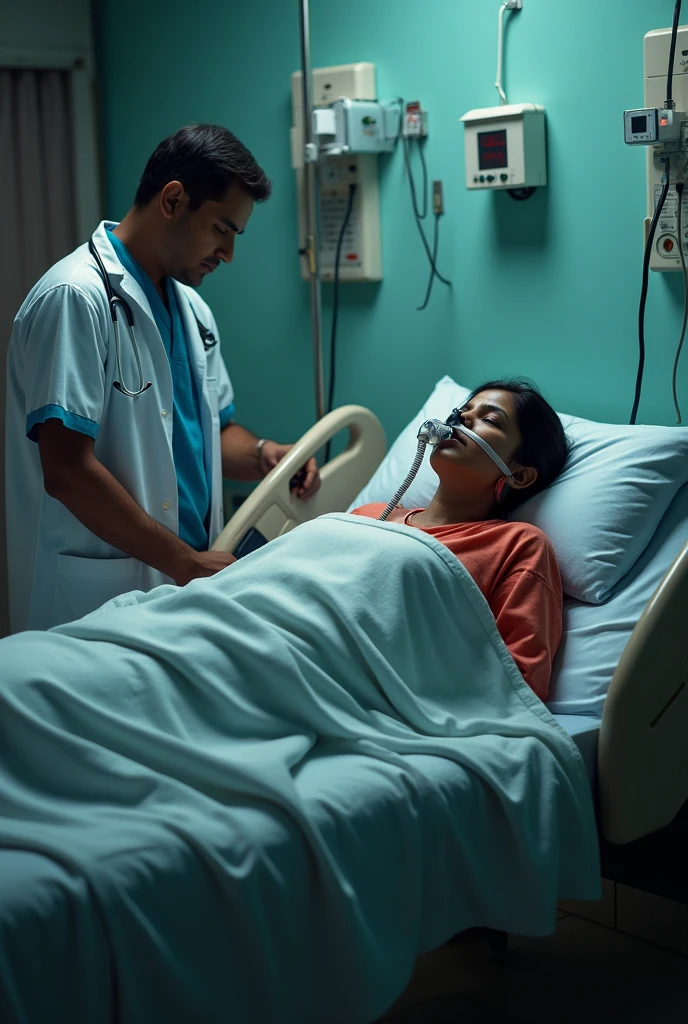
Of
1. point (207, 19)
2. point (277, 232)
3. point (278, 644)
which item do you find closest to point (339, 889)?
point (278, 644)

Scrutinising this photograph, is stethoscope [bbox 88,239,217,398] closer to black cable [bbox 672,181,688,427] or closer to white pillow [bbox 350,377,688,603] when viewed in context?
white pillow [bbox 350,377,688,603]

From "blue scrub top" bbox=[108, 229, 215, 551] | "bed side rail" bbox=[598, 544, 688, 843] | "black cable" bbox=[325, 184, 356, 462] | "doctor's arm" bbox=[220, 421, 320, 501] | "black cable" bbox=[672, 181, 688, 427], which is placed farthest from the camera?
"black cable" bbox=[325, 184, 356, 462]

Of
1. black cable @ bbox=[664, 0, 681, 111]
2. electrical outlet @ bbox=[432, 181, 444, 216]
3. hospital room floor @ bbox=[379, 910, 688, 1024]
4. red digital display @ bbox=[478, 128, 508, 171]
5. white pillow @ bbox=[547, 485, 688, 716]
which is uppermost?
black cable @ bbox=[664, 0, 681, 111]

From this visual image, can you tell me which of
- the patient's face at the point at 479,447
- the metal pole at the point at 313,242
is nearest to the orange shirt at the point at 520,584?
the patient's face at the point at 479,447

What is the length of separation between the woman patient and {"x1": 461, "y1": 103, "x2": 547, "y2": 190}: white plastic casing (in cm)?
55

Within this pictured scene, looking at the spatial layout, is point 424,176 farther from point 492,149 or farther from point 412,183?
point 492,149

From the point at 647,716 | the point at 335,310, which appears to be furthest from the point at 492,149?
the point at 647,716

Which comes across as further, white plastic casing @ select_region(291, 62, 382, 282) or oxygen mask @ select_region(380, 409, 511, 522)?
white plastic casing @ select_region(291, 62, 382, 282)

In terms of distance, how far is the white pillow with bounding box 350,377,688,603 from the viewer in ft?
7.30

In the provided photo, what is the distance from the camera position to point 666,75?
2.38 meters

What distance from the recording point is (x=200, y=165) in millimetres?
2523

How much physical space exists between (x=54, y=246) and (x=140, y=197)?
1375mm

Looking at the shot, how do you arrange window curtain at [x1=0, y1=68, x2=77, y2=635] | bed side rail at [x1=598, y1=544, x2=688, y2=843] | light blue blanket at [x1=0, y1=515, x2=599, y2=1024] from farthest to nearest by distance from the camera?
1. window curtain at [x1=0, y1=68, x2=77, y2=635]
2. bed side rail at [x1=598, y1=544, x2=688, y2=843]
3. light blue blanket at [x1=0, y1=515, x2=599, y2=1024]

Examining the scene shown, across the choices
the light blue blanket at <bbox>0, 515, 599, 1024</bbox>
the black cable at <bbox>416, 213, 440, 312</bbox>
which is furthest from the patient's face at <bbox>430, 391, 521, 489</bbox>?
the black cable at <bbox>416, 213, 440, 312</bbox>
